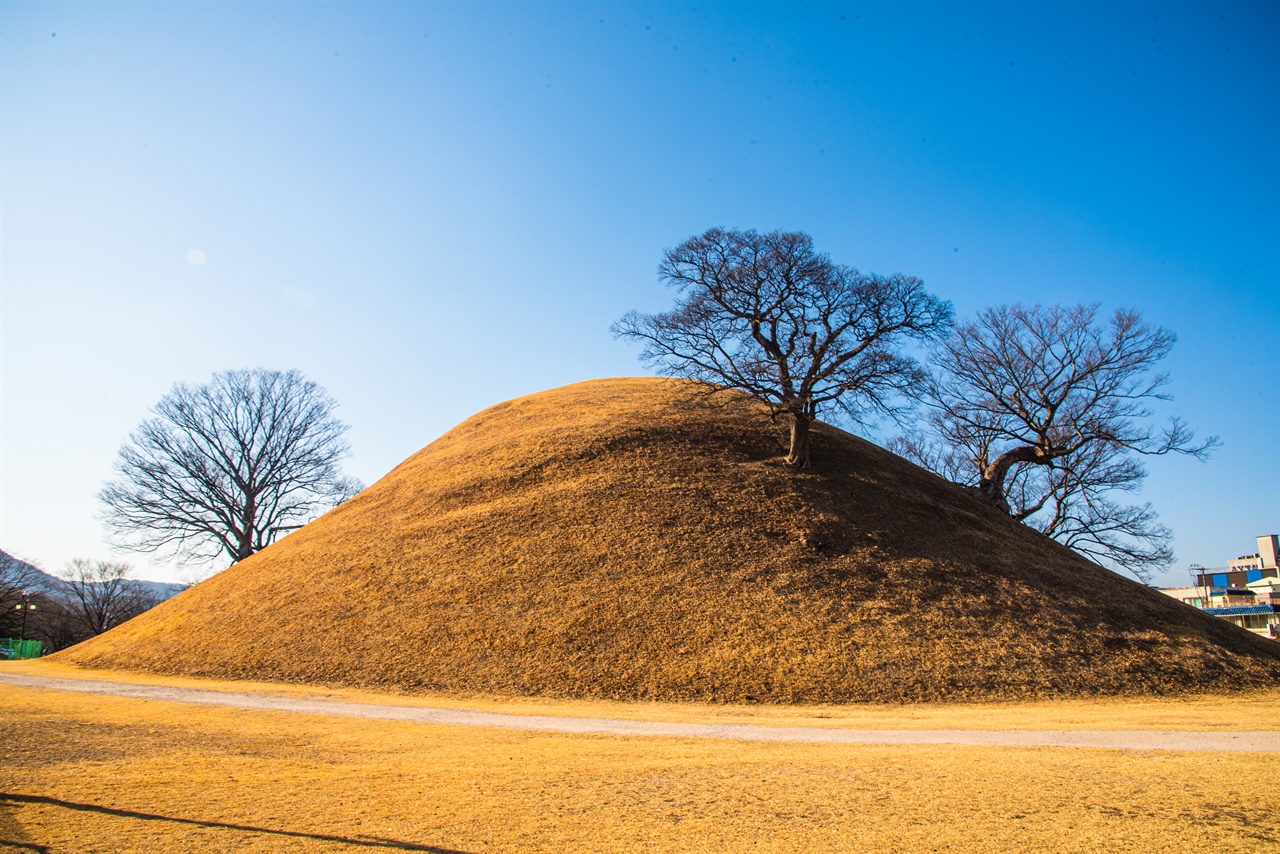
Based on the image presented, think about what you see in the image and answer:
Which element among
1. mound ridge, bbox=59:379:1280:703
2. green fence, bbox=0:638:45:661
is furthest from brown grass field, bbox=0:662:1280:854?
green fence, bbox=0:638:45:661

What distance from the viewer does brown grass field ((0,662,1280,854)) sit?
6039 millimetres

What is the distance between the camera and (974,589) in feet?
68.4

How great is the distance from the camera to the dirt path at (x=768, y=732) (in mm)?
10680

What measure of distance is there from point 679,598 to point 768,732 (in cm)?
761

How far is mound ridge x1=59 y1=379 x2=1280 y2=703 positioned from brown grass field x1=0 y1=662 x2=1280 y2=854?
616cm

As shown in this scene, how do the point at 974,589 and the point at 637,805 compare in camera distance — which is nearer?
the point at 637,805

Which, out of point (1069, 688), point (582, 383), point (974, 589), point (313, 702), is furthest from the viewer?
point (582, 383)

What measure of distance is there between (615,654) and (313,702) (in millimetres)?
6664

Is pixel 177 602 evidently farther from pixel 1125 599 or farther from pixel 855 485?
pixel 1125 599

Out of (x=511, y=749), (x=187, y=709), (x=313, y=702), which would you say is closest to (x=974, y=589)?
(x=511, y=749)

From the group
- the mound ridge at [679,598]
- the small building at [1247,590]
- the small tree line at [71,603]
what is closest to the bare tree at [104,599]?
the small tree line at [71,603]

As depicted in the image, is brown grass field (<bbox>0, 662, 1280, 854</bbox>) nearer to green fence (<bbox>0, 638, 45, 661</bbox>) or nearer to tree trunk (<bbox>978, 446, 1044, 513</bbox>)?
tree trunk (<bbox>978, 446, 1044, 513</bbox>)

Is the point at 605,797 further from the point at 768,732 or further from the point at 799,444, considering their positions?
the point at 799,444

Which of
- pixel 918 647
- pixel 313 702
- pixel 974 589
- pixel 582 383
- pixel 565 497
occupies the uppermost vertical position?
pixel 582 383
